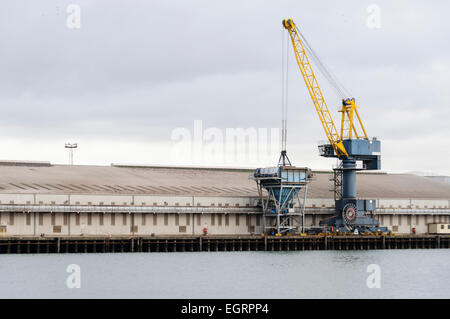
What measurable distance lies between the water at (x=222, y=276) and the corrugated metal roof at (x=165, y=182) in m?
18.3

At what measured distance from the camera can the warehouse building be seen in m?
114

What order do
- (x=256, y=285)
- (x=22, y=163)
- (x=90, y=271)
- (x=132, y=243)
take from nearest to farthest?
1. (x=256, y=285)
2. (x=90, y=271)
3. (x=132, y=243)
4. (x=22, y=163)

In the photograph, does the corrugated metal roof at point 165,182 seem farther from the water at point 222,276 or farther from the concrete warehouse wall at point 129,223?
the water at point 222,276

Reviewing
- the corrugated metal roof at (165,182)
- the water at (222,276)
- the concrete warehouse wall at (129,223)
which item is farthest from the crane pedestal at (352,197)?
the water at (222,276)

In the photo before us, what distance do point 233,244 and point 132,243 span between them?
1323 cm

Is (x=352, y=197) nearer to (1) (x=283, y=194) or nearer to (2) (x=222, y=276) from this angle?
(1) (x=283, y=194)

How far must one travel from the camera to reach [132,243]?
362 feet

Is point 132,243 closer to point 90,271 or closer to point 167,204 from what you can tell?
point 167,204

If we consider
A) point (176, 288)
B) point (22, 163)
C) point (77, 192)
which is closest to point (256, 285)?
point (176, 288)

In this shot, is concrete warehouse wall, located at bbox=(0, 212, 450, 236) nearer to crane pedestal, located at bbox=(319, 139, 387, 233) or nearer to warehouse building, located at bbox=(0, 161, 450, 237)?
warehouse building, located at bbox=(0, 161, 450, 237)
